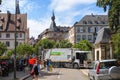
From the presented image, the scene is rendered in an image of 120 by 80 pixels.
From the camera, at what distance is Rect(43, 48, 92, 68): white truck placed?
2539 inches

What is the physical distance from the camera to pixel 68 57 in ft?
219

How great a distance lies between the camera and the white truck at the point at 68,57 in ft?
212

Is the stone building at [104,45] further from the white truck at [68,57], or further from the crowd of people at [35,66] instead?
the crowd of people at [35,66]

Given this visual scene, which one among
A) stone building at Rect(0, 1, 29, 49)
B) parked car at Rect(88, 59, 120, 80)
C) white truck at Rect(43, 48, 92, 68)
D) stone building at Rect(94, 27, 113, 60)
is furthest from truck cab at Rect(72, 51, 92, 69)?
stone building at Rect(0, 1, 29, 49)

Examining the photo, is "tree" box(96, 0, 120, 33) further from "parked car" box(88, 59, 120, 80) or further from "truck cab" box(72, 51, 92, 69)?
"truck cab" box(72, 51, 92, 69)

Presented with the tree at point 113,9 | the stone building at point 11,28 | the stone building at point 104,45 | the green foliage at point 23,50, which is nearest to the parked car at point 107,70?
the tree at point 113,9

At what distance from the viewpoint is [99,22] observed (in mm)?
148125

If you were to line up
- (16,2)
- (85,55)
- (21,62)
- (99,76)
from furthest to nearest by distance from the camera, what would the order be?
1. (85,55)
2. (21,62)
3. (16,2)
4. (99,76)

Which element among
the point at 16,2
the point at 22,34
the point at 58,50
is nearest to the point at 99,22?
the point at 22,34

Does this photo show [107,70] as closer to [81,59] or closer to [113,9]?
[113,9]

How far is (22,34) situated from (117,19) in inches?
3588

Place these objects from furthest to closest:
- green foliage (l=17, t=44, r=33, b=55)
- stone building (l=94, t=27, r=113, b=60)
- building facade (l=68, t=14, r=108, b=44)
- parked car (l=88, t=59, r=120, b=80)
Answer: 1. building facade (l=68, t=14, r=108, b=44)
2. green foliage (l=17, t=44, r=33, b=55)
3. stone building (l=94, t=27, r=113, b=60)
4. parked car (l=88, t=59, r=120, b=80)

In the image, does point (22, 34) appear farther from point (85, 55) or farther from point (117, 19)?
point (117, 19)

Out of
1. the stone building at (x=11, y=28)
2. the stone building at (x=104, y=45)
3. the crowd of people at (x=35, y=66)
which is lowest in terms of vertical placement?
the crowd of people at (x=35, y=66)
